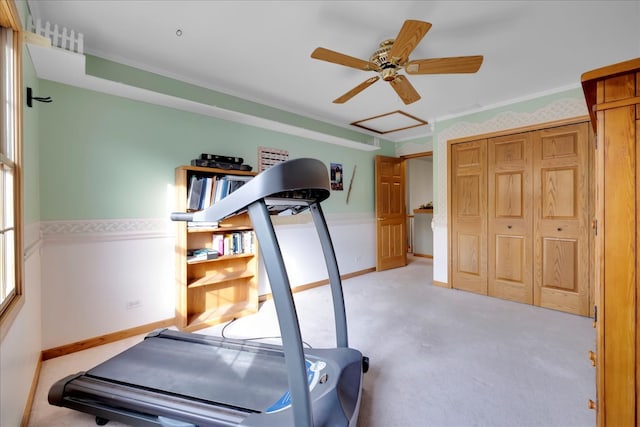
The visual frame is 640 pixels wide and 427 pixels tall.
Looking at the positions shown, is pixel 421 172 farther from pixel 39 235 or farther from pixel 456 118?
pixel 39 235

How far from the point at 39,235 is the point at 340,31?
8.60 feet

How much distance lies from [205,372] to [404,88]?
2.46 meters

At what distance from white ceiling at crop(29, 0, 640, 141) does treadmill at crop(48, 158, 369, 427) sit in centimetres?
137

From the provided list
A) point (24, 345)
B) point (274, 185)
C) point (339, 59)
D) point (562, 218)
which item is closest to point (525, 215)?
point (562, 218)

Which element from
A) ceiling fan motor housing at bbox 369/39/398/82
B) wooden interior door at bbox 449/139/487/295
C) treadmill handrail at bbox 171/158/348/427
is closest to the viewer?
treadmill handrail at bbox 171/158/348/427

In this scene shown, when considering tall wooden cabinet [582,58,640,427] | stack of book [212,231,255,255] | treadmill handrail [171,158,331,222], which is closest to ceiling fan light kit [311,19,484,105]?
treadmill handrail [171,158,331,222]

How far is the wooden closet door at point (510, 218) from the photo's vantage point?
328cm

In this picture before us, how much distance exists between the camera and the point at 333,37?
215 centimetres

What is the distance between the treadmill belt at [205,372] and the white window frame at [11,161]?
67cm

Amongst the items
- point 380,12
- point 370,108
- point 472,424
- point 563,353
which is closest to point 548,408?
point 472,424

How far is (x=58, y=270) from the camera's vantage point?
2.19m

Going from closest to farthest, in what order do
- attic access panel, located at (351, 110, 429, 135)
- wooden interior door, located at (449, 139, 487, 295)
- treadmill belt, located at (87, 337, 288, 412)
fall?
treadmill belt, located at (87, 337, 288, 412) < wooden interior door, located at (449, 139, 487, 295) < attic access panel, located at (351, 110, 429, 135)

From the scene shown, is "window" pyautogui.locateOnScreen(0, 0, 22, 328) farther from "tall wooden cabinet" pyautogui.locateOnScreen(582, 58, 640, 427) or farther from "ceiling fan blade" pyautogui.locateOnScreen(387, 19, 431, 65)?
"tall wooden cabinet" pyautogui.locateOnScreen(582, 58, 640, 427)

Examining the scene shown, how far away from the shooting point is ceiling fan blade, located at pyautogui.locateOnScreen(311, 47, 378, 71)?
1.82m
